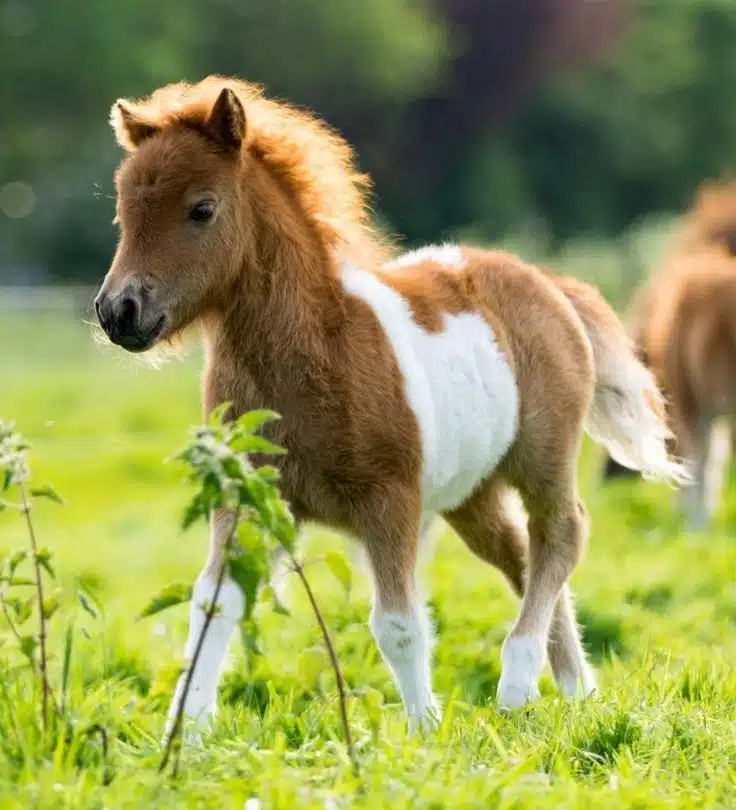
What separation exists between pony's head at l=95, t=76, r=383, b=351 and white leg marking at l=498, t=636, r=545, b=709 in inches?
57.1

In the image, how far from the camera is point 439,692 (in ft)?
19.2

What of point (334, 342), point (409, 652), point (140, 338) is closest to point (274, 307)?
point (334, 342)

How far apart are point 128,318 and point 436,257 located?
1.56m

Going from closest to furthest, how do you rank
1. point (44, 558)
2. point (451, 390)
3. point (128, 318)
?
1. point (44, 558)
2. point (128, 318)
3. point (451, 390)

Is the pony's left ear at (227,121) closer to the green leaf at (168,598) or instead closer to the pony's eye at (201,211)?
the pony's eye at (201,211)

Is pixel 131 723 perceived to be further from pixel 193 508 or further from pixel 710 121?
pixel 710 121

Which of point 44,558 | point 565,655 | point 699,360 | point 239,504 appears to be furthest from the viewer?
point 699,360

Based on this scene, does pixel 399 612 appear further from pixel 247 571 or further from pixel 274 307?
pixel 247 571

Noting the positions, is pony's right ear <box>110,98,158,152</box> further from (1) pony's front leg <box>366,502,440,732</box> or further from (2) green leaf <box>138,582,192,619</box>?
(2) green leaf <box>138,582,192,619</box>

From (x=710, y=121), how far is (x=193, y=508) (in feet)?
204

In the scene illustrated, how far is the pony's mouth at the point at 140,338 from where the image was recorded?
14.3ft

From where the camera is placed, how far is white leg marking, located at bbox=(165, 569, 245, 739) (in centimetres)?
449

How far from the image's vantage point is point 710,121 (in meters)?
62.4

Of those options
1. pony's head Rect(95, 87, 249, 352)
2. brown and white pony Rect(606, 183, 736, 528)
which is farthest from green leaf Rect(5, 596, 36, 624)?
brown and white pony Rect(606, 183, 736, 528)
